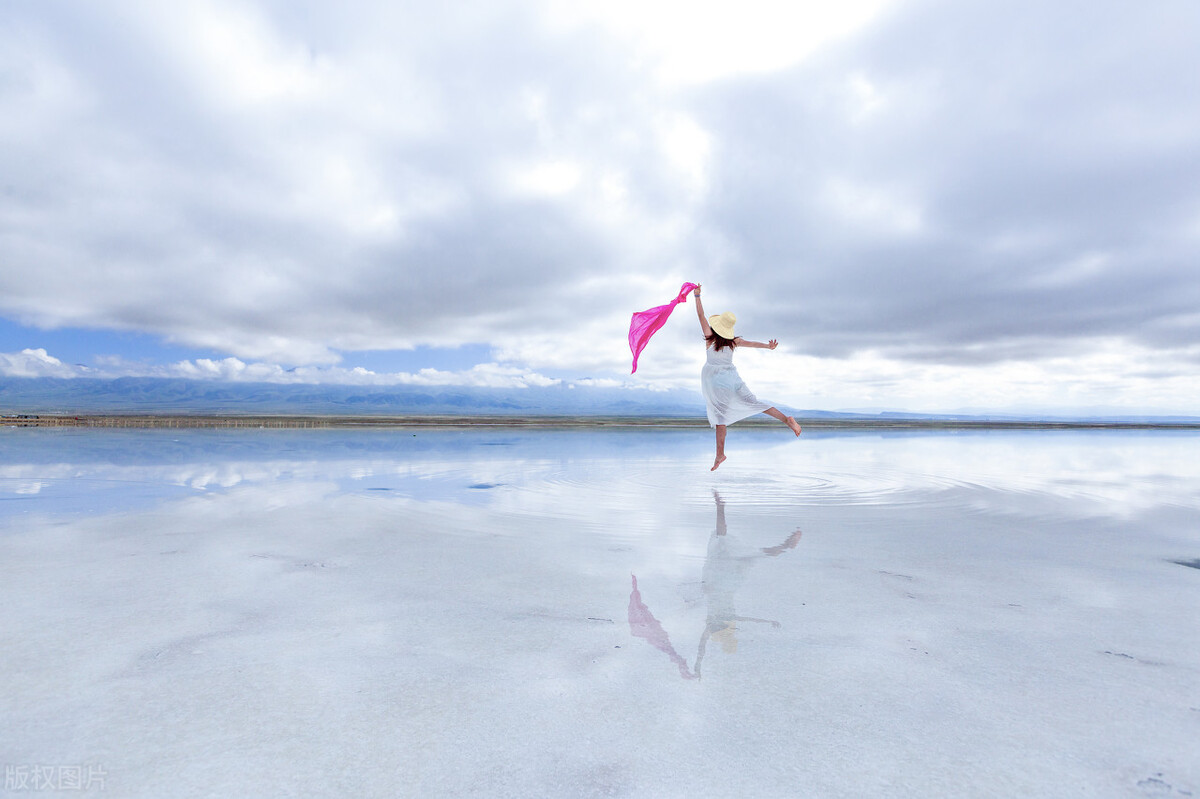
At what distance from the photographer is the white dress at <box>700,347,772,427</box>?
12.1m

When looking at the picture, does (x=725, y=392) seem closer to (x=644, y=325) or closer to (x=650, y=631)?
(x=644, y=325)

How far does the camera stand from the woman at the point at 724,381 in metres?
11.7

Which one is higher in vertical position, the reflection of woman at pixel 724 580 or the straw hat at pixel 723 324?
the straw hat at pixel 723 324

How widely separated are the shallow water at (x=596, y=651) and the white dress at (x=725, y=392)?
406 cm

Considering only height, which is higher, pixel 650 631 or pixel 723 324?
pixel 723 324

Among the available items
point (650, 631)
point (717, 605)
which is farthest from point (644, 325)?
point (650, 631)

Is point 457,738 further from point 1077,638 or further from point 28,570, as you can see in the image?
point 28,570

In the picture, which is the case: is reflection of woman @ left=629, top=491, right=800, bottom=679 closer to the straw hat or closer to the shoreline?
the straw hat

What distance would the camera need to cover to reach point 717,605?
4.55m

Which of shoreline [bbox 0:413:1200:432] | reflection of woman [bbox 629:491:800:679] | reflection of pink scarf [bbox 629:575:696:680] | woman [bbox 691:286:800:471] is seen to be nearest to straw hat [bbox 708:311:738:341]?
woman [bbox 691:286:800:471]

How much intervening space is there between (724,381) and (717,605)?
8045 millimetres

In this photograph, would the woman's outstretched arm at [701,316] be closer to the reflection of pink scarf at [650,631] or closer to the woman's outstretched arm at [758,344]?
the woman's outstretched arm at [758,344]

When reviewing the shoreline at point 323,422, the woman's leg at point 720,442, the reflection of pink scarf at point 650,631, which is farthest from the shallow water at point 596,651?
the shoreline at point 323,422

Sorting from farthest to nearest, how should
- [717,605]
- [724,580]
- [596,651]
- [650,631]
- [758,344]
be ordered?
[758,344] → [724,580] → [717,605] → [650,631] → [596,651]
